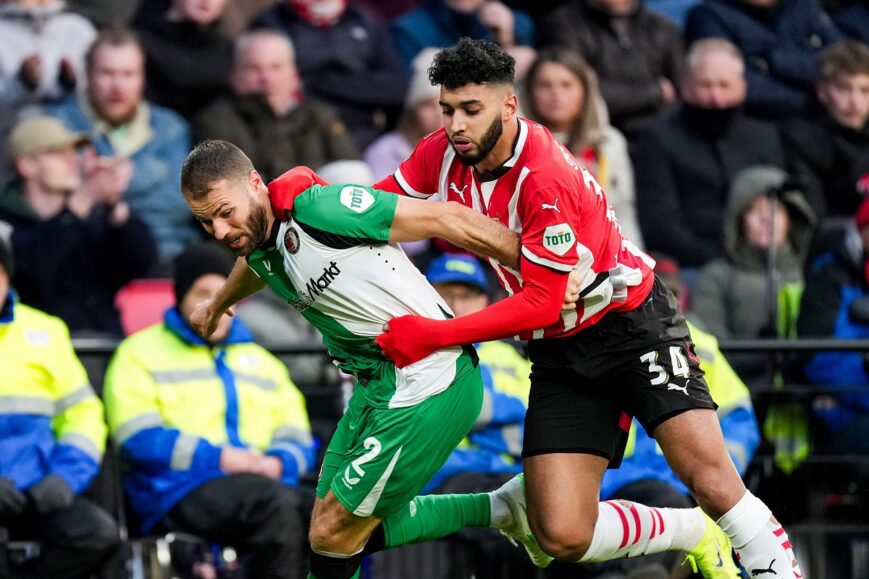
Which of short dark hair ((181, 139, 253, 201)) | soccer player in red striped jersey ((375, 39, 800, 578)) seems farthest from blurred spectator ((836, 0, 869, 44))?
short dark hair ((181, 139, 253, 201))

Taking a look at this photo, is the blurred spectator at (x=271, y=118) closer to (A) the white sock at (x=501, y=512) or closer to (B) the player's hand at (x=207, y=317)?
(B) the player's hand at (x=207, y=317)

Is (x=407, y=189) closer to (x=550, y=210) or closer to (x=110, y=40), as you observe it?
(x=550, y=210)

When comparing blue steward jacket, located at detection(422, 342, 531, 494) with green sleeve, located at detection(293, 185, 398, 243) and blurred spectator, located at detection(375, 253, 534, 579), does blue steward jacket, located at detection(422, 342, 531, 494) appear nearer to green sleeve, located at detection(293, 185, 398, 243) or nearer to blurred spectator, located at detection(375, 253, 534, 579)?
blurred spectator, located at detection(375, 253, 534, 579)

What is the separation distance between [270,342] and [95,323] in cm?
88

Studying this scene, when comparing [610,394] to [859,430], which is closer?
[610,394]

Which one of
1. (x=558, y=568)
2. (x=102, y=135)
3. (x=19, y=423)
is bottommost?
(x=558, y=568)

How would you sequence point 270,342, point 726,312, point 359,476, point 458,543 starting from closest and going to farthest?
point 359,476 → point 458,543 → point 270,342 → point 726,312

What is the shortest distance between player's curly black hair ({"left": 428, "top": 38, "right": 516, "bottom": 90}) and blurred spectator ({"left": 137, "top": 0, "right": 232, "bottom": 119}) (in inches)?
159

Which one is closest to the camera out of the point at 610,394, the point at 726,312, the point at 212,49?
the point at 610,394

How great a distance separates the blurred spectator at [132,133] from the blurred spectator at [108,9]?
902mm

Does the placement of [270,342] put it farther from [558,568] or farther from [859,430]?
[859,430]

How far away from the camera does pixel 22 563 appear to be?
7.04 m

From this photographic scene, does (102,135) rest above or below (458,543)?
above

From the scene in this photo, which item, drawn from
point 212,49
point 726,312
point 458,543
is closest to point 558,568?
point 458,543
